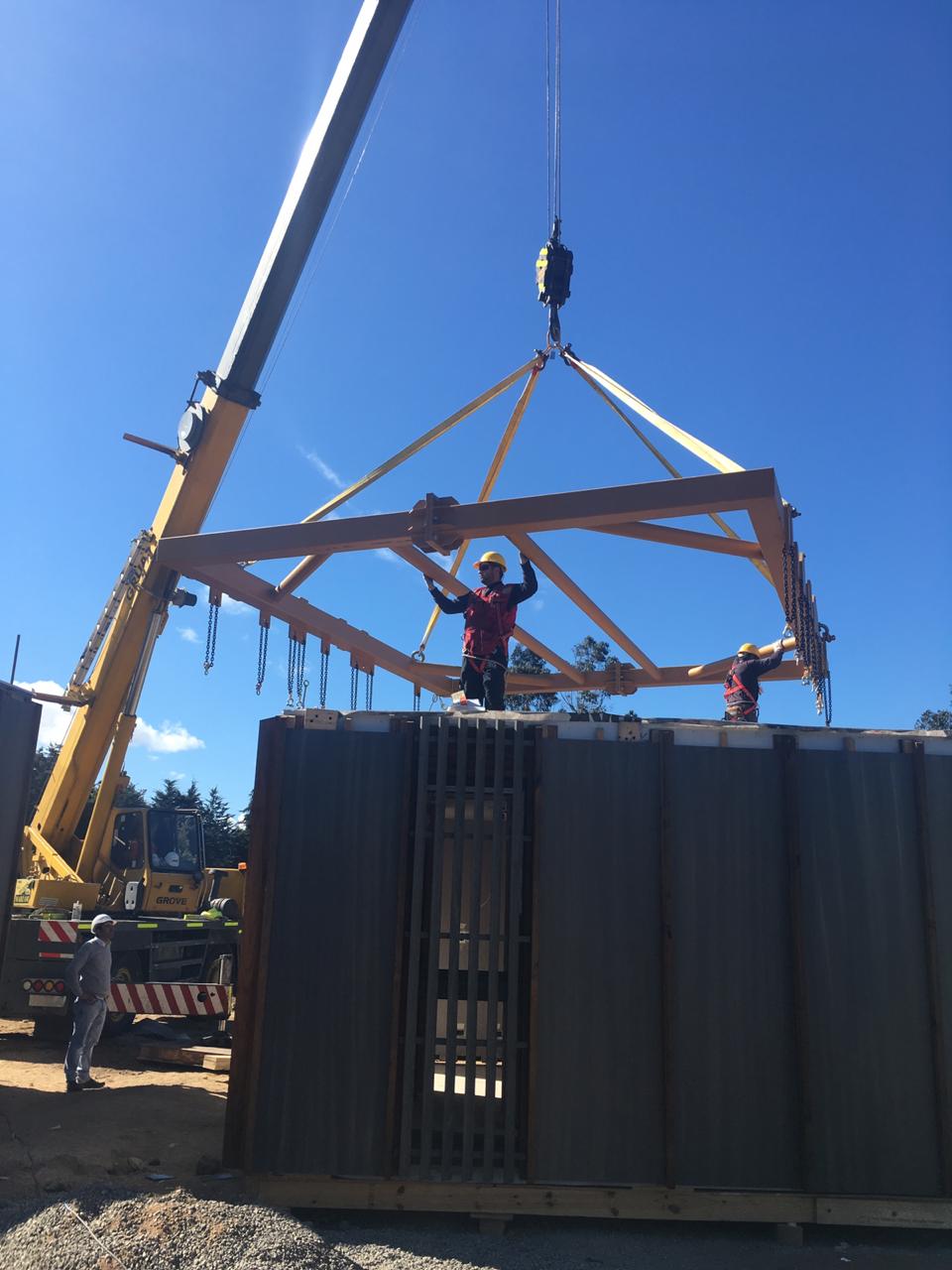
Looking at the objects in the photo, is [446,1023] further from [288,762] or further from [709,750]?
[709,750]

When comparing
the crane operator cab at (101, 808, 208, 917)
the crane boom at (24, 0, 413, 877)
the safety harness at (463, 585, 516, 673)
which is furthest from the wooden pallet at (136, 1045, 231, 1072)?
the safety harness at (463, 585, 516, 673)

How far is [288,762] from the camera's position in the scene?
278 inches

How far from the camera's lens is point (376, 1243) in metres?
6.14

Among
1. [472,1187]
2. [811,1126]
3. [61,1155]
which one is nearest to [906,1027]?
[811,1126]

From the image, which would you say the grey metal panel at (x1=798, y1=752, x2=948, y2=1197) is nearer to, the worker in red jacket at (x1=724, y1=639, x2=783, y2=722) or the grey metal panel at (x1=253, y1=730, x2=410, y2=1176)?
the grey metal panel at (x1=253, y1=730, x2=410, y2=1176)

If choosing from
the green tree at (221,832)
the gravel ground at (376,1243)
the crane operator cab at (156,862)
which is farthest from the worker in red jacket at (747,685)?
the green tree at (221,832)

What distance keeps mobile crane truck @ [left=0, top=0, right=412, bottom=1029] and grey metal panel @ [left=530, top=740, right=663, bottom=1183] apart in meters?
7.11

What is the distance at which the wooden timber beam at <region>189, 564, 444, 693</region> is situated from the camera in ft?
34.9

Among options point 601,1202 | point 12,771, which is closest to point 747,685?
point 601,1202

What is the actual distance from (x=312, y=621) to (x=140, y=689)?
343 cm

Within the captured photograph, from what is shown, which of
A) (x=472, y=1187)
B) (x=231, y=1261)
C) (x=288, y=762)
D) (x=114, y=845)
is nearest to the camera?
(x=231, y=1261)

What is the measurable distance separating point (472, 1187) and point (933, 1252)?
10.2 ft

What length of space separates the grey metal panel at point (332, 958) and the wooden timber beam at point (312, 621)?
160 inches

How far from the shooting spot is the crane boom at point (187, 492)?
41.9 feet
